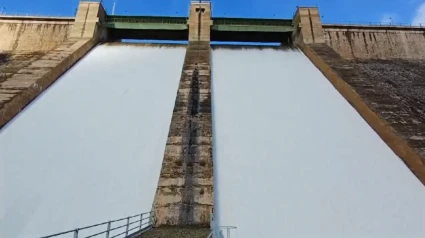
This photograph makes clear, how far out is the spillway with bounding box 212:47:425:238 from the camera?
14.8ft

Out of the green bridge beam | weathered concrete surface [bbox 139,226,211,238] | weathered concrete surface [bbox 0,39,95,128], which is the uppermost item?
the green bridge beam

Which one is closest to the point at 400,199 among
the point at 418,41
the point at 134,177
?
the point at 134,177

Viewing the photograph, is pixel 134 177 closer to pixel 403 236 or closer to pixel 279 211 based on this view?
pixel 279 211

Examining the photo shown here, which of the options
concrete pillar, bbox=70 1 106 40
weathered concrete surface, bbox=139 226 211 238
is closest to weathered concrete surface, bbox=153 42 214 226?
weathered concrete surface, bbox=139 226 211 238

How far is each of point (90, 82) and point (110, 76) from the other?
1.95ft

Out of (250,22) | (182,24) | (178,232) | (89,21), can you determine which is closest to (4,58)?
(89,21)

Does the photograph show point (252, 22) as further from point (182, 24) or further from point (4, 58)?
point (4, 58)

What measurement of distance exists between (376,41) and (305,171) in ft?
31.9

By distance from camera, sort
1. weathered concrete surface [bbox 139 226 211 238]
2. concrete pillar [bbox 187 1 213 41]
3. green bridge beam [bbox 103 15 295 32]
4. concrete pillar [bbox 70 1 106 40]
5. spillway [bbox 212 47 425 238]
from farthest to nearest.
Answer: green bridge beam [bbox 103 15 295 32]
concrete pillar [bbox 187 1 213 41]
concrete pillar [bbox 70 1 106 40]
spillway [bbox 212 47 425 238]
weathered concrete surface [bbox 139 226 211 238]

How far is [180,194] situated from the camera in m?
4.83

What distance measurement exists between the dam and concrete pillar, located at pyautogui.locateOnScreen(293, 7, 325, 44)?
175 cm

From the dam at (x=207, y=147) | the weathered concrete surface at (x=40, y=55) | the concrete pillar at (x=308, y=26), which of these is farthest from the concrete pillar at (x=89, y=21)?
the concrete pillar at (x=308, y=26)

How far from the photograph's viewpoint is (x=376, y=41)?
1324cm

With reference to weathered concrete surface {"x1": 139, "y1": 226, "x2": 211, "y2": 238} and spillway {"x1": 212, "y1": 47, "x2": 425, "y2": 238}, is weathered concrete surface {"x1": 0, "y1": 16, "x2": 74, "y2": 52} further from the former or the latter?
weathered concrete surface {"x1": 139, "y1": 226, "x2": 211, "y2": 238}
